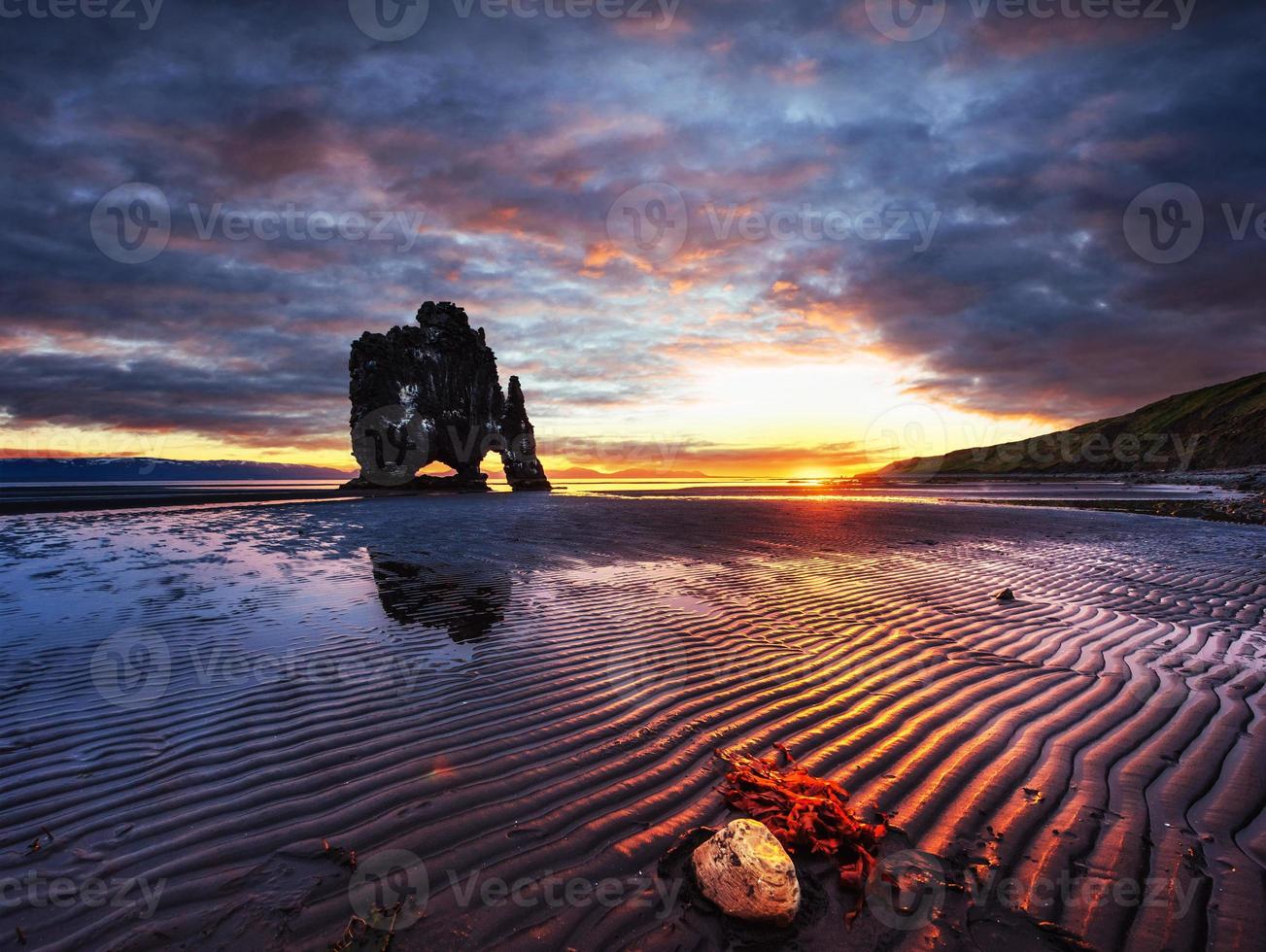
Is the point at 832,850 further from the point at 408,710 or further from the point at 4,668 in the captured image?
the point at 4,668

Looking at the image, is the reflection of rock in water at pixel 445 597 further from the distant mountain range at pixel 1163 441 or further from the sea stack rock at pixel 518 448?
the distant mountain range at pixel 1163 441

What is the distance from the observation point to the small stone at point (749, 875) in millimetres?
2732

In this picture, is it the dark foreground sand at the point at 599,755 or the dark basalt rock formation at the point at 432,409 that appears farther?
the dark basalt rock formation at the point at 432,409

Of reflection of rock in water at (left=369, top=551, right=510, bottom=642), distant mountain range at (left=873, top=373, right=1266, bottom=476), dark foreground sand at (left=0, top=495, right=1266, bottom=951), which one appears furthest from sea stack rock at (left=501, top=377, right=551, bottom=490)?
distant mountain range at (left=873, top=373, right=1266, bottom=476)

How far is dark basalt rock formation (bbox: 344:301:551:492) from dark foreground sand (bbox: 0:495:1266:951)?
62970mm

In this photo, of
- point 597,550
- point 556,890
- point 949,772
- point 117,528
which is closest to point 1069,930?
point 949,772

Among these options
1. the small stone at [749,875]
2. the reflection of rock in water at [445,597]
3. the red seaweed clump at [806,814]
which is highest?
the small stone at [749,875]

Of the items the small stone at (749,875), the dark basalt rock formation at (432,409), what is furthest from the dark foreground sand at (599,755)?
the dark basalt rock formation at (432,409)

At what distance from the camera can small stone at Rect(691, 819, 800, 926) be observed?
2.73 meters

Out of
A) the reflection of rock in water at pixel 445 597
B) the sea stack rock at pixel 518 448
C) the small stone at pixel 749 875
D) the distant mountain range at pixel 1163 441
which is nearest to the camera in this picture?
the small stone at pixel 749 875

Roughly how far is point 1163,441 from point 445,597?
152527 millimetres

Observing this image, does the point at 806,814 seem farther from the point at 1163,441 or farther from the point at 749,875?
the point at 1163,441

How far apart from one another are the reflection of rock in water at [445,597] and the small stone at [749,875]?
5.75m

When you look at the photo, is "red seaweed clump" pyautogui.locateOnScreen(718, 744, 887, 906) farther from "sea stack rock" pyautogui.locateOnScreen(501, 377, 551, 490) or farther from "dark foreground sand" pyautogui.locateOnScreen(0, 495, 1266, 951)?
"sea stack rock" pyautogui.locateOnScreen(501, 377, 551, 490)
